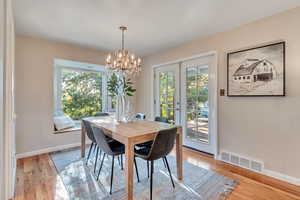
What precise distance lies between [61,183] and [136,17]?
8.13 ft

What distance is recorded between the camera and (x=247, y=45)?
2361 mm

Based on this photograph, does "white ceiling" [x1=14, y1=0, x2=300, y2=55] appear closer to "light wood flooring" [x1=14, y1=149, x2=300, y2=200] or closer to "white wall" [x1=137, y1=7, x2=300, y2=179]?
"white wall" [x1=137, y1=7, x2=300, y2=179]

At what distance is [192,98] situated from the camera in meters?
3.24

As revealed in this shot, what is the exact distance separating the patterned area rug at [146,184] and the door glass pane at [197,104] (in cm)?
83

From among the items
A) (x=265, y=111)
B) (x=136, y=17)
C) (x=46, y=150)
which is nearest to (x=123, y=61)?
(x=136, y=17)

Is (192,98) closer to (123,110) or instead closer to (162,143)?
(123,110)

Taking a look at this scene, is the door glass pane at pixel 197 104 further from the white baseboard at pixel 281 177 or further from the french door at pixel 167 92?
the white baseboard at pixel 281 177

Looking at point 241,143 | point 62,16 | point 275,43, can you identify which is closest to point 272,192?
point 241,143

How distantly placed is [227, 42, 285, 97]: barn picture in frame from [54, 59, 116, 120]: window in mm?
3088

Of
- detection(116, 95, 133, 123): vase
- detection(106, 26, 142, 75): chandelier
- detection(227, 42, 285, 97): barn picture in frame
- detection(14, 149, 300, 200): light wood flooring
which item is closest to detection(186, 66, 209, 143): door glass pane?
detection(227, 42, 285, 97): barn picture in frame

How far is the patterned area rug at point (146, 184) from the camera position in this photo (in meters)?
1.73

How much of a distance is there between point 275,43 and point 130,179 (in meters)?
2.54

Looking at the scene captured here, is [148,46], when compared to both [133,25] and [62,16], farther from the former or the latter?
[62,16]

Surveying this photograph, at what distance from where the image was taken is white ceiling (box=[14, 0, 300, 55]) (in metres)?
1.89
